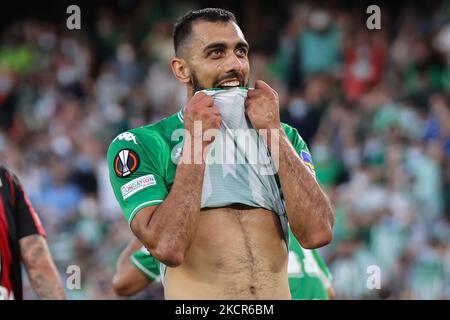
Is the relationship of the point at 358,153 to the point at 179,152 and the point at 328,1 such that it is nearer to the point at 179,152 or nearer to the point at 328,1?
the point at 328,1

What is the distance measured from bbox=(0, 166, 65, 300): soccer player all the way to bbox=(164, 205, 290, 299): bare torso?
1222mm

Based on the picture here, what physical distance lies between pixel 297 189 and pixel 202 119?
523mm

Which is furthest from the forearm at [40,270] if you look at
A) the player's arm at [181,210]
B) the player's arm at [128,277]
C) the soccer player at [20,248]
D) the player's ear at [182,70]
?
the player's ear at [182,70]

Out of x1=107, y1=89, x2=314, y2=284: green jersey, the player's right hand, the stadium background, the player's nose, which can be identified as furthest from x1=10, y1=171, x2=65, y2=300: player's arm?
the stadium background

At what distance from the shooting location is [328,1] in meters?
13.0

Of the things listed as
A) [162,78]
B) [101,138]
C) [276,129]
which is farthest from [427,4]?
[276,129]

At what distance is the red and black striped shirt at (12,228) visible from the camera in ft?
15.7

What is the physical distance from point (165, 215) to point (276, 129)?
2.17 ft

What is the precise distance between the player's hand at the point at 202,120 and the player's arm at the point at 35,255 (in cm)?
153

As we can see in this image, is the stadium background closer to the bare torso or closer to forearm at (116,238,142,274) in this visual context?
forearm at (116,238,142,274)

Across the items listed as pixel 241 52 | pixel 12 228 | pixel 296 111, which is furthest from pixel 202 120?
pixel 296 111

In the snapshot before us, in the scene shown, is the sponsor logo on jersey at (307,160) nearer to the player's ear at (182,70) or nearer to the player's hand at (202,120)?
the player's hand at (202,120)

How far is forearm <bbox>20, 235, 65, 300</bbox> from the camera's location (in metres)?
4.88

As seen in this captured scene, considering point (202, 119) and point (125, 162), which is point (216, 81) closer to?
point (202, 119)
